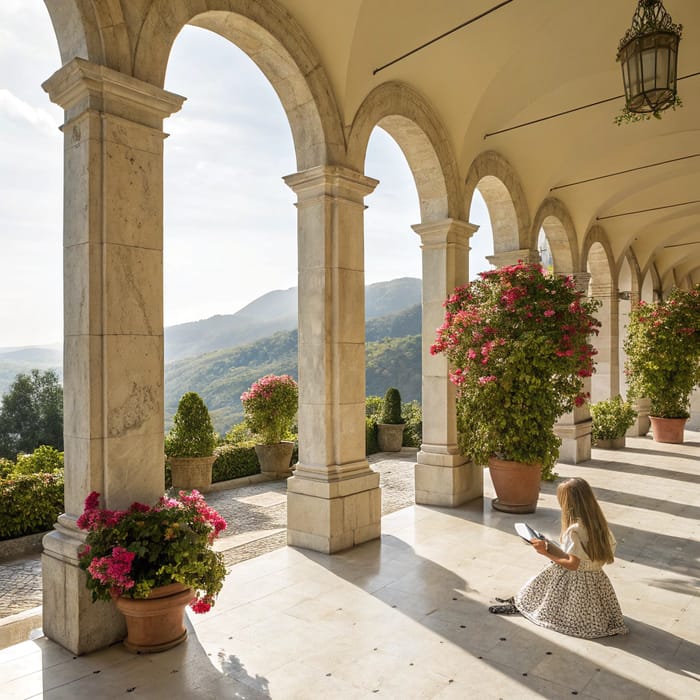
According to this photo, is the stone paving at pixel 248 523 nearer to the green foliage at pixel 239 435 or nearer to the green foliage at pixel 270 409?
the green foliage at pixel 270 409

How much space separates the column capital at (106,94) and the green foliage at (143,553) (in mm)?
2676

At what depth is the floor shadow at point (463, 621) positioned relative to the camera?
3.56m

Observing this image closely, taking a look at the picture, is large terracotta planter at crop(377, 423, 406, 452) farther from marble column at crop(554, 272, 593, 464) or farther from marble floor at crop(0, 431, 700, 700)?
marble floor at crop(0, 431, 700, 700)

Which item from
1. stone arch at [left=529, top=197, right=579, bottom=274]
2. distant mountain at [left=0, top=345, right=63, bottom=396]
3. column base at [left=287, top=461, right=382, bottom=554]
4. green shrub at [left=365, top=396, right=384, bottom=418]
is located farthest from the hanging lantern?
distant mountain at [left=0, top=345, right=63, bottom=396]

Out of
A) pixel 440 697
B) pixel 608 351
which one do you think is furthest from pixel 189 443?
pixel 608 351

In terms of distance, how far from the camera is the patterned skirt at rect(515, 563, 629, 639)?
4078 millimetres

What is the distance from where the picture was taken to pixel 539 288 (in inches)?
291

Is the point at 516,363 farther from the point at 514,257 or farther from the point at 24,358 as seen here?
the point at 24,358

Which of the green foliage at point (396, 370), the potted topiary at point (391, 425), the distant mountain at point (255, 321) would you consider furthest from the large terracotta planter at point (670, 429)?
the distant mountain at point (255, 321)

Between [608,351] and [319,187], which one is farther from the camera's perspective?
[608,351]

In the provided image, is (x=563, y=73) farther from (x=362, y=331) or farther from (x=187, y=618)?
(x=187, y=618)

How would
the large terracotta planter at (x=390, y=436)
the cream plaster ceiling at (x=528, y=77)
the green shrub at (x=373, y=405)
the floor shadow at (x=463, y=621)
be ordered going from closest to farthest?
the floor shadow at (x=463, y=621) < the cream plaster ceiling at (x=528, y=77) < the large terracotta planter at (x=390, y=436) < the green shrub at (x=373, y=405)

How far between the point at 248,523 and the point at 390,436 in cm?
655

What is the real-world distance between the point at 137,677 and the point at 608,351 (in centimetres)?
1343
